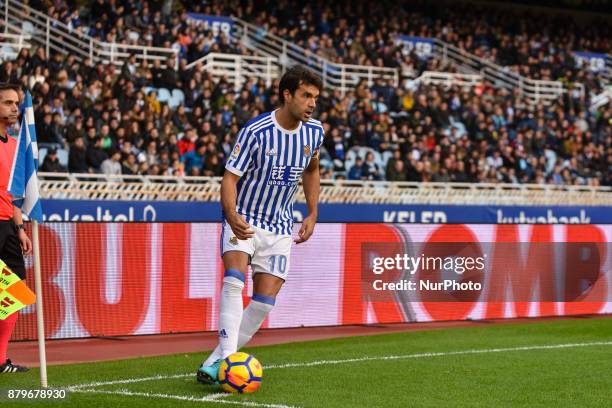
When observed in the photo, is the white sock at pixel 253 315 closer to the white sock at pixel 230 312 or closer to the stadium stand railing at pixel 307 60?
the white sock at pixel 230 312

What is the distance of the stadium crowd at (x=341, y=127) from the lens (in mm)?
20969

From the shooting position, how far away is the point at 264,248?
8.09m

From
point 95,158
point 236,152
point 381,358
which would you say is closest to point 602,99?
point 95,158

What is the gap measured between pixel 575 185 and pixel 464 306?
Answer: 49.3ft

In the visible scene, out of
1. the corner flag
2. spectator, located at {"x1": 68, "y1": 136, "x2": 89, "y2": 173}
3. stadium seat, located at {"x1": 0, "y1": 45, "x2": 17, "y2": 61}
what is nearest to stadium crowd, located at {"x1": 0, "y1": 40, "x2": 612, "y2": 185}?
spectator, located at {"x1": 68, "y1": 136, "x2": 89, "y2": 173}

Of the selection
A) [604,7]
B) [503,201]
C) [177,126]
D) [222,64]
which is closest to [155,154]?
[177,126]

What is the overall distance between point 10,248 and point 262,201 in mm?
2108

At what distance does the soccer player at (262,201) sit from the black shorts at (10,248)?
5.91 feet

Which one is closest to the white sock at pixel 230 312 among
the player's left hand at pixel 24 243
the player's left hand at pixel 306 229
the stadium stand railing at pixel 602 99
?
the player's left hand at pixel 306 229

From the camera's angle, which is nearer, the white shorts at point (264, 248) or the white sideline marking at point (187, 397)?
the white sideline marking at point (187, 397)

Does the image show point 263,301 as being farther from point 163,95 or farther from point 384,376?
point 163,95

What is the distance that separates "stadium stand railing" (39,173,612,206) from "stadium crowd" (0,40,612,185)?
0.47 metres

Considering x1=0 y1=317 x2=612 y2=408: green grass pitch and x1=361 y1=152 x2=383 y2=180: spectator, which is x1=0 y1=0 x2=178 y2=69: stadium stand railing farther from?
x1=0 y1=317 x2=612 y2=408: green grass pitch

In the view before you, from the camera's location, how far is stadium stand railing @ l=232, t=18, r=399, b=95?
1190 inches
